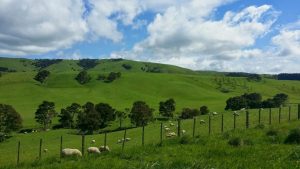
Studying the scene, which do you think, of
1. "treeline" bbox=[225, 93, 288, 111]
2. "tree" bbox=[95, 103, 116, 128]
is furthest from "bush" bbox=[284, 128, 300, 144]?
"treeline" bbox=[225, 93, 288, 111]

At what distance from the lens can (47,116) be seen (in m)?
121

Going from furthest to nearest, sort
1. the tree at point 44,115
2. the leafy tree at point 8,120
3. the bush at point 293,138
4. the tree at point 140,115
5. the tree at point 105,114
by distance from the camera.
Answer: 1. the tree at point 44,115
2. the tree at point 105,114
3. the tree at point 140,115
4. the leafy tree at point 8,120
5. the bush at point 293,138

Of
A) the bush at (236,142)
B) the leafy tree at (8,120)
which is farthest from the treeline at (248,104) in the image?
the bush at (236,142)

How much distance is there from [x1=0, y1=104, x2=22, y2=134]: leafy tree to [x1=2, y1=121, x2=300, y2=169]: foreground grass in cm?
7620

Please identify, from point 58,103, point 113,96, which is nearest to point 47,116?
point 58,103

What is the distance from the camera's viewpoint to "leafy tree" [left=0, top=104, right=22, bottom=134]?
97.9 metres

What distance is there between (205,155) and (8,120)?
8637cm

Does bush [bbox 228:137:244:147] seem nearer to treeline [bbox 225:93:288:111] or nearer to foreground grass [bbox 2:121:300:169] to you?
foreground grass [bbox 2:121:300:169]

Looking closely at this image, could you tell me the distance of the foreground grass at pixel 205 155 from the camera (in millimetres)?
17094

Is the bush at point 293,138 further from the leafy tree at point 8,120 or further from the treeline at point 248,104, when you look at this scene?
the treeline at point 248,104

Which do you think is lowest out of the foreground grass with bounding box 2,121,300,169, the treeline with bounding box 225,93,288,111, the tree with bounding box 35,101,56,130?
the tree with bounding box 35,101,56,130

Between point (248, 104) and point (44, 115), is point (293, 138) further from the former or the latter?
point (248, 104)

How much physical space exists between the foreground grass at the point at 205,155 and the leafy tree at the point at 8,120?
250 ft

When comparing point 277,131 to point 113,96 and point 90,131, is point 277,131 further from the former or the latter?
point 113,96
